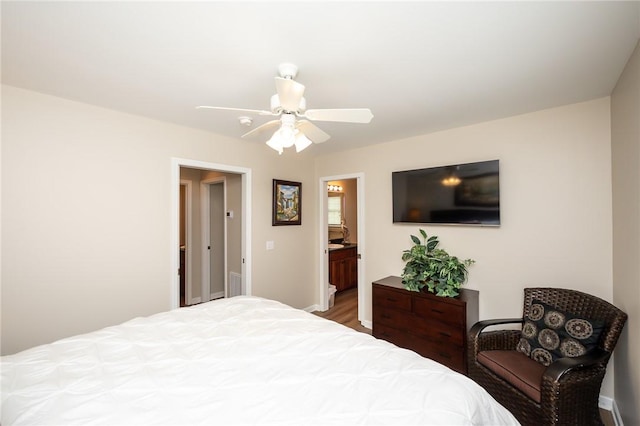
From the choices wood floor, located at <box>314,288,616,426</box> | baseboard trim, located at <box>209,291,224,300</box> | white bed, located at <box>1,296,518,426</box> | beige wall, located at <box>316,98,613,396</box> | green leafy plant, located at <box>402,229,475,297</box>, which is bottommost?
wood floor, located at <box>314,288,616,426</box>

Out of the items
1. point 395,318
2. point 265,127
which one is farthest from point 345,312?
point 265,127

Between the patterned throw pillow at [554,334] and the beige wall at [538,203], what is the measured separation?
493mm

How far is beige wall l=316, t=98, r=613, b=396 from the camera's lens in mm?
2166

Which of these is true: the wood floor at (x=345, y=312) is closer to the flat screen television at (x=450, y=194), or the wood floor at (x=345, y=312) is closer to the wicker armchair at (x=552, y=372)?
the flat screen television at (x=450, y=194)

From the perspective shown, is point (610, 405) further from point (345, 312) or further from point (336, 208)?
point (336, 208)

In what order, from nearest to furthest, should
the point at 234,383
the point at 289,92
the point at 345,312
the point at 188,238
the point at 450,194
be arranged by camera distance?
the point at 234,383
the point at 289,92
the point at 450,194
the point at 345,312
the point at 188,238

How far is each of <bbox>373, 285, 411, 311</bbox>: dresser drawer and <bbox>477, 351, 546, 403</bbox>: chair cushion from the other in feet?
2.76

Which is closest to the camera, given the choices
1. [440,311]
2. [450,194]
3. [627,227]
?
[627,227]

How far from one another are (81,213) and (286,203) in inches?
85.9

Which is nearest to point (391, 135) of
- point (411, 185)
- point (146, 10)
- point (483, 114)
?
point (411, 185)

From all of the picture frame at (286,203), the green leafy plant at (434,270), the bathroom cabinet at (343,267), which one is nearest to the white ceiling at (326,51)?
the green leafy plant at (434,270)

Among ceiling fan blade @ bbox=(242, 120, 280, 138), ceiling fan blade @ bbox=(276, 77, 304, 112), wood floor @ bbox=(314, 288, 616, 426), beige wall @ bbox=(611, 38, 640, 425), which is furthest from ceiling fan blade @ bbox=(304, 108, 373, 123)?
wood floor @ bbox=(314, 288, 616, 426)

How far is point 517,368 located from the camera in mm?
1834

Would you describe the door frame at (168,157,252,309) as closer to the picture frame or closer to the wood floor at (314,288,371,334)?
the picture frame
